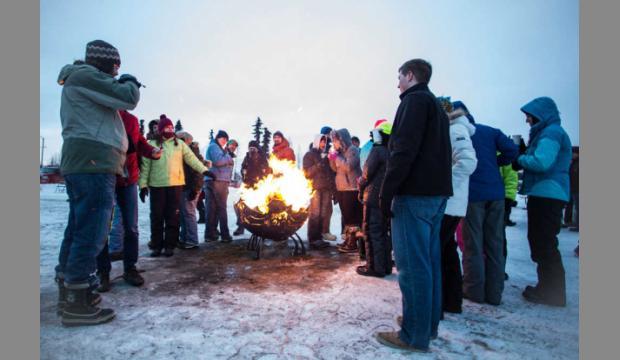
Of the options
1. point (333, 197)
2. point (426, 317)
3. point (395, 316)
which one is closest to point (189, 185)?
point (333, 197)

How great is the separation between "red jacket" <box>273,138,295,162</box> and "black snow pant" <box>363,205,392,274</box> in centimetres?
314

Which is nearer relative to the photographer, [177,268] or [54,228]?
[177,268]

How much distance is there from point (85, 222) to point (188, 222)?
11.5 ft

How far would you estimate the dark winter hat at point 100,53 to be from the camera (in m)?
3.22

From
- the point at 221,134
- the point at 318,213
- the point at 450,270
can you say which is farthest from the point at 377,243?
the point at 221,134

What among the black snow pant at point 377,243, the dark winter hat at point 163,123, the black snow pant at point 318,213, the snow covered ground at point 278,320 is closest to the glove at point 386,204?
the snow covered ground at point 278,320

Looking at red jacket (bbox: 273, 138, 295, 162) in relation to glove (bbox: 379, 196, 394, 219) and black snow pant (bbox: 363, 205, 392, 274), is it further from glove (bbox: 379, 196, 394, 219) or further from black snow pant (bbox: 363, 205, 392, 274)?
glove (bbox: 379, 196, 394, 219)

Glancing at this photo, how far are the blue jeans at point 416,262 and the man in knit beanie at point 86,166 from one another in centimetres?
275

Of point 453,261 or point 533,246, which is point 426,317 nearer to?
point 453,261

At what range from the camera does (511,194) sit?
5.15 meters

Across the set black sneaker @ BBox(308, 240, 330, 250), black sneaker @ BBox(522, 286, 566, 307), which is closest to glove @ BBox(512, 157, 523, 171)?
black sneaker @ BBox(522, 286, 566, 307)

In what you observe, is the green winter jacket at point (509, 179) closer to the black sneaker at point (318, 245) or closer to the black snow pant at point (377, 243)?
the black snow pant at point (377, 243)

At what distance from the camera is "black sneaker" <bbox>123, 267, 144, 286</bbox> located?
13.3ft

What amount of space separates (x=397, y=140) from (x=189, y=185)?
5.01 meters
